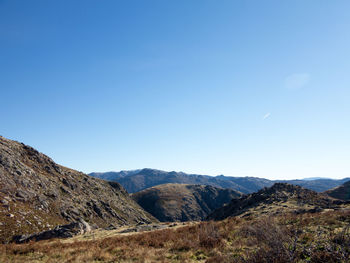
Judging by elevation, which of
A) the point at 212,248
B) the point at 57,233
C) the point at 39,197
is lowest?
the point at 57,233

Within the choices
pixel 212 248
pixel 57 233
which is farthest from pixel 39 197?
pixel 212 248

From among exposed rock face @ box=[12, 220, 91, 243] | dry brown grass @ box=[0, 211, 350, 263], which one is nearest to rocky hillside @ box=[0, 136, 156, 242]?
exposed rock face @ box=[12, 220, 91, 243]

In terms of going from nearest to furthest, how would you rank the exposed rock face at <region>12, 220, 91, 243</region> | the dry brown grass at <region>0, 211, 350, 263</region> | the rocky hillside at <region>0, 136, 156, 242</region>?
1. the dry brown grass at <region>0, 211, 350, 263</region>
2. the exposed rock face at <region>12, 220, 91, 243</region>
3. the rocky hillside at <region>0, 136, 156, 242</region>

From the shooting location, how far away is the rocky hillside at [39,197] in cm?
4469

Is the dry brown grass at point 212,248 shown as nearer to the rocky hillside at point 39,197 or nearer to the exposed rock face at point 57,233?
the exposed rock face at point 57,233

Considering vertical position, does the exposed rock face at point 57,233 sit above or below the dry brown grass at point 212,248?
below

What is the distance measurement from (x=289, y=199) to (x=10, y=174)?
250 feet

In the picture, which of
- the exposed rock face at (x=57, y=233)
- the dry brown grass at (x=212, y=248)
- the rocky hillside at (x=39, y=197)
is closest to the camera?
the dry brown grass at (x=212, y=248)

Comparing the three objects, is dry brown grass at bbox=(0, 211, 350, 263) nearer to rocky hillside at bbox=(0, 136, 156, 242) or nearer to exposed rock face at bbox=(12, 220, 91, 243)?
exposed rock face at bbox=(12, 220, 91, 243)

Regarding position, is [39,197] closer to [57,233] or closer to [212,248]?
[57,233]

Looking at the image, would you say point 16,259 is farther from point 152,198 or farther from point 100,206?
point 152,198

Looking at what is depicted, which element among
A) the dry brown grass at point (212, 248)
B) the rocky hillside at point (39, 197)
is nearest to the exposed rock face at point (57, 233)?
the rocky hillside at point (39, 197)

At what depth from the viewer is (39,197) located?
57969 millimetres

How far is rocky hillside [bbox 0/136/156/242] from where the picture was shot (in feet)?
147
